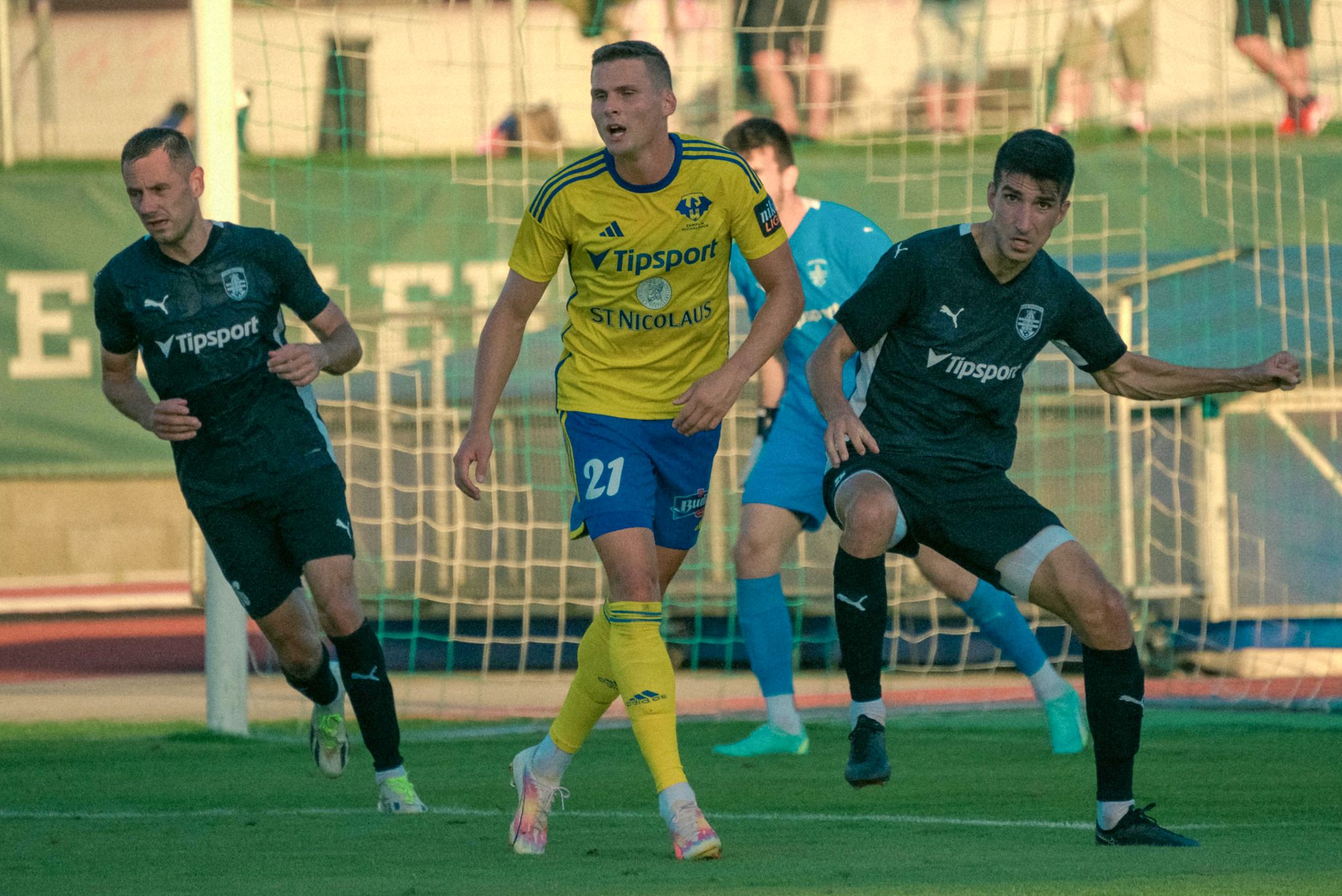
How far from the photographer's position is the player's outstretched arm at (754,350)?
4.66 metres

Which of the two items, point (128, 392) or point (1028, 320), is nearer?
point (1028, 320)

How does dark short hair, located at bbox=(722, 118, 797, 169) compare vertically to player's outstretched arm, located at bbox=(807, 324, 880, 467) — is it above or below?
above

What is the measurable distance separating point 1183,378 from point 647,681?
1.75 m

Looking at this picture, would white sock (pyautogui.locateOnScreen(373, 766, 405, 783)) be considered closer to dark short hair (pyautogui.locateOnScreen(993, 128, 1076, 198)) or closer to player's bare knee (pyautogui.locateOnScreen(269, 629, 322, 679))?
player's bare knee (pyautogui.locateOnScreen(269, 629, 322, 679))

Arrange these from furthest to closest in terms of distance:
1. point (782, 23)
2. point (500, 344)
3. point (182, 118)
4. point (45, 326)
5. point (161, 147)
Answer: point (182, 118) → point (782, 23) → point (45, 326) → point (161, 147) → point (500, 344)

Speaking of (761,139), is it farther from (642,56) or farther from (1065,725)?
(1065,725)

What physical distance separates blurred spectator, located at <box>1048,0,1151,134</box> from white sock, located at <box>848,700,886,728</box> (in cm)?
650

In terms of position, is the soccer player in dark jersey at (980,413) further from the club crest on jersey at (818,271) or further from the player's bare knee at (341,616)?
the club crest on jersey at (818,271)

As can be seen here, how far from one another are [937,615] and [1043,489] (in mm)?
938

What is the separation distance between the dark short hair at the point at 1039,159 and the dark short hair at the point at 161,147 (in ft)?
8.45

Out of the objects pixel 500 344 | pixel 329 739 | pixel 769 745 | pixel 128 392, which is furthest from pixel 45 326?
pixel 500 344

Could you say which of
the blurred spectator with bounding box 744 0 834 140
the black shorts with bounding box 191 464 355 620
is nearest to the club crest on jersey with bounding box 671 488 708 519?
the black shorts with bounding box 191 464 355 620

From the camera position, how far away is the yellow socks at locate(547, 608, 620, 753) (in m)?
4.86

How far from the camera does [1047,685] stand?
7.14 meters
